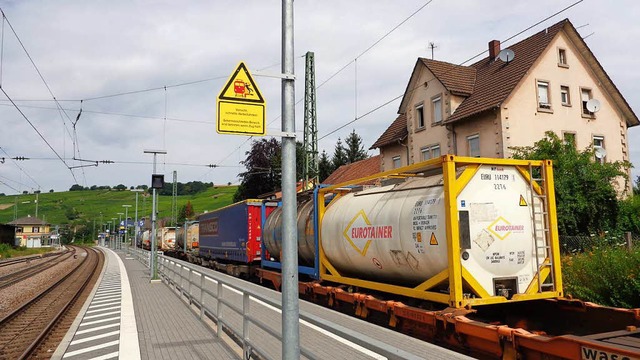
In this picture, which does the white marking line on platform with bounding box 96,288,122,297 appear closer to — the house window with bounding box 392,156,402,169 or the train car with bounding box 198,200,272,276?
the train car with bounding box 198,200,272,276

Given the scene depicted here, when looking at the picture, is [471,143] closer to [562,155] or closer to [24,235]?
[562,155]

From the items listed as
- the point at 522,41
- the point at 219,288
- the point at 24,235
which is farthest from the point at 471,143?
the point at 24,235

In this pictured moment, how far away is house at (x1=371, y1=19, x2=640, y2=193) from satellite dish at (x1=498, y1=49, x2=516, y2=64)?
5 cm

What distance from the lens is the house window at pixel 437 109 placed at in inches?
934

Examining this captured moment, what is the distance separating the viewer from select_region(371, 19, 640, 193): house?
2094 cm

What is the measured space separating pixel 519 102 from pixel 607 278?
43.1 feet

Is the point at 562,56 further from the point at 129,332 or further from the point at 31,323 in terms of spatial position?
the point at 31,323

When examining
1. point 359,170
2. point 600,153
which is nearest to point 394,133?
point 359,170

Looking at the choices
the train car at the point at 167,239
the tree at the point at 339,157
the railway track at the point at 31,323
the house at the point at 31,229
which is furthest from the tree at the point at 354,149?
the house at the point at 31,229

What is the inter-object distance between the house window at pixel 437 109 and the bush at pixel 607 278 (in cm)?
1398

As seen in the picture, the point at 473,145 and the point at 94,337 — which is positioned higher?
the point at 473,145


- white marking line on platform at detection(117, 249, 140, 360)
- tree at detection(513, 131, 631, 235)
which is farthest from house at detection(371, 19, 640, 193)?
white marking line on platform at detection(117, 249, 140, 360)

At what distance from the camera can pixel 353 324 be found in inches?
352

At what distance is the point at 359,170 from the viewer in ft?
120
